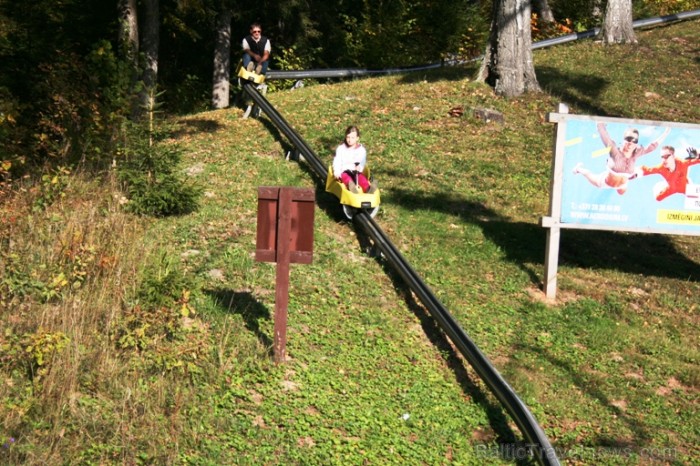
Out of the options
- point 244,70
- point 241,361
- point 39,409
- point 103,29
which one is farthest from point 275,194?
point 103,29

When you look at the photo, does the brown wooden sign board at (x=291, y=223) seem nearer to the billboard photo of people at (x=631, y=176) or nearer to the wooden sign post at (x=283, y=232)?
the wooden sign post at (x=283, y=232)

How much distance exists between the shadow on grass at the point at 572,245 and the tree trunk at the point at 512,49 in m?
5.27

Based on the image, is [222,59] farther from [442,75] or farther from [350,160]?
[350,160]

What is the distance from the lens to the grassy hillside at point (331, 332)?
23.7ft

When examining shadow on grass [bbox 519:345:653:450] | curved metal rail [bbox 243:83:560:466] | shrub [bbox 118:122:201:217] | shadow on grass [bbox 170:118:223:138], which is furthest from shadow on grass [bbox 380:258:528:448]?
shadow on grass [bbox 170:118:223:138]

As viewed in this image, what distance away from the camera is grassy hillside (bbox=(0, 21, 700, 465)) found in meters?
7.23

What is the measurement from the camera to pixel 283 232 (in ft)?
26.5

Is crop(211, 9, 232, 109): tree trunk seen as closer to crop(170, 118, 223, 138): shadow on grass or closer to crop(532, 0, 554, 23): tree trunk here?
crop(170, 118, 223, 138): shadow on grass

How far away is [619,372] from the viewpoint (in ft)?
29.8

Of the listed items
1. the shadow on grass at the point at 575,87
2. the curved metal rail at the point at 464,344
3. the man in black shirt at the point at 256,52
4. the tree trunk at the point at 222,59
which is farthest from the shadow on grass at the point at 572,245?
the tree trunk at the point at 222,59

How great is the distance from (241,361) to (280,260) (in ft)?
3.27

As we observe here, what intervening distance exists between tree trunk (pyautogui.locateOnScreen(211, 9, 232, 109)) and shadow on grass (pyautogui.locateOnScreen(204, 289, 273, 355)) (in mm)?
15754

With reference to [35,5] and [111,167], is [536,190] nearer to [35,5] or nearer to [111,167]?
[111,167]

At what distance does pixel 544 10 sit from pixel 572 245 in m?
21.1
